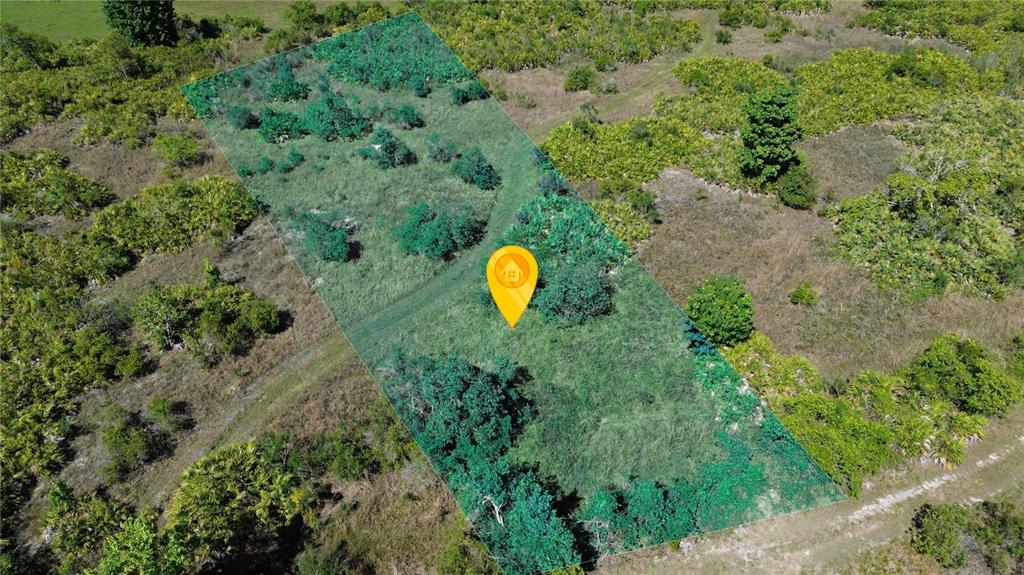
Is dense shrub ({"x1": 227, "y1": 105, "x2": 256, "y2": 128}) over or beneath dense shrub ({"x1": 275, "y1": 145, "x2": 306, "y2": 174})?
over

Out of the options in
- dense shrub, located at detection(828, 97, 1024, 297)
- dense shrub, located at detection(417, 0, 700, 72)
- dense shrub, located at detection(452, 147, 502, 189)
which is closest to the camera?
dense shrub, located at detection(452, 147, 502, 189)

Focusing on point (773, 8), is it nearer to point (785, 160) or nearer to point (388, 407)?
point (785, 160)

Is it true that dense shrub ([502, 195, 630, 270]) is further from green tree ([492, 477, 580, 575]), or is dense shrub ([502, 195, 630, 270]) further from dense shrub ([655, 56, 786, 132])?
dense shrub ([655, 56, 786, 132])

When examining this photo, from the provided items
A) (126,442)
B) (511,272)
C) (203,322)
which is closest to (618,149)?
(511,272)

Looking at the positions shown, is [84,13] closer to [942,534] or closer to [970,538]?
[942,534]

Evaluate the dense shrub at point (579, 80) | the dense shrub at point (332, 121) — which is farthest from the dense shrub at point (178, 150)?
the dense shrub at point (579, 80)

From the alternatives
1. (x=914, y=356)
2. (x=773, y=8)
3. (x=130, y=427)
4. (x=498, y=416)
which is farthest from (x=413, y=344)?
(x=773, y=8)

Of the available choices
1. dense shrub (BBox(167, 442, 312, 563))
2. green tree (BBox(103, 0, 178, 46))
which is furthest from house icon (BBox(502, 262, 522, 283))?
green tree (BBox(103, 0, 178, 46))
